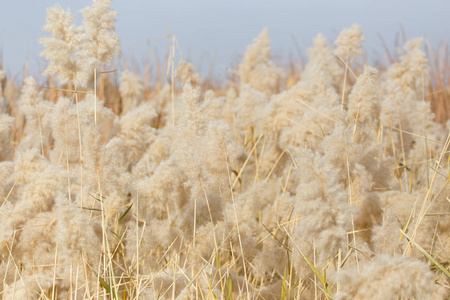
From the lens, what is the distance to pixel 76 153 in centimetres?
174

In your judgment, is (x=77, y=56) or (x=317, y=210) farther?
(x=77, y=56)

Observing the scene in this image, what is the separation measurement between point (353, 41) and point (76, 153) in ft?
5.44

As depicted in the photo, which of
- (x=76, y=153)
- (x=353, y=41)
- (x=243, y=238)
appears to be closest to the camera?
(x=76, y=153)

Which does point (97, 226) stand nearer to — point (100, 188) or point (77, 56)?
point (100, 188)

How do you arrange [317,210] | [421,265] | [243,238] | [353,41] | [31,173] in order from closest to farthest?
[421,265]
[317,210]
[243,238]
[31,173]
[353,41]

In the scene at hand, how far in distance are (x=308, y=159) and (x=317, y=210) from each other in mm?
119

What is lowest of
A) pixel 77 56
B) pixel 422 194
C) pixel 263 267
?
pixel 263 267

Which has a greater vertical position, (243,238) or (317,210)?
(317,210)

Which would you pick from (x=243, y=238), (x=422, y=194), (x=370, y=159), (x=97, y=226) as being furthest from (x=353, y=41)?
(x=97, y=226)

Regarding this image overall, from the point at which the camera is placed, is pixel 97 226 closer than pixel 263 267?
No

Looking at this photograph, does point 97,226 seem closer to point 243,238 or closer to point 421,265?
point 243,238

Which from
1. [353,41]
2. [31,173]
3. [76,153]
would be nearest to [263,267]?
[76,153]

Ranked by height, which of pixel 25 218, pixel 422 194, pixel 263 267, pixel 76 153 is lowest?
pixel 263 267

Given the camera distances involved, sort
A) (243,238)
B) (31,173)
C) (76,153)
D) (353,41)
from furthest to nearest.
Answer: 1. (353,41)
2. (31,173)
3. (243,238)
4. (76,153)
